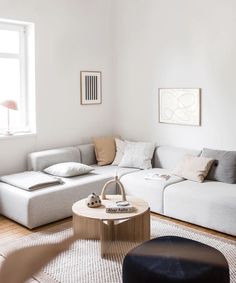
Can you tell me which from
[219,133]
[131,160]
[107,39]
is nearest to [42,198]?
[131,160]

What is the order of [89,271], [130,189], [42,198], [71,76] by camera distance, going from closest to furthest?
[89,271] → [42,198] → [130,189] → [71,76]

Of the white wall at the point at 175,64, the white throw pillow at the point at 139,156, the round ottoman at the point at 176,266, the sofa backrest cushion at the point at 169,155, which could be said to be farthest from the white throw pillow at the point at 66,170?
the round ottoman at the point at 176,266

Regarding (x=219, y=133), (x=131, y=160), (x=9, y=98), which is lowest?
(x=131, y=160)

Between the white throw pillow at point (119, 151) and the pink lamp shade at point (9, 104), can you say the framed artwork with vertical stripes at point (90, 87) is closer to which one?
the white throw pillow at point (119, 151)

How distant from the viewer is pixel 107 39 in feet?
17.7

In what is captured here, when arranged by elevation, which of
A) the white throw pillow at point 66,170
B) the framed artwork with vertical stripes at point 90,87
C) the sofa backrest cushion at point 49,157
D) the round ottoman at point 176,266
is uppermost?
the framed artwork with vertical stripes at point 90,87

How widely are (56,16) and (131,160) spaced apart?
85.9 inches

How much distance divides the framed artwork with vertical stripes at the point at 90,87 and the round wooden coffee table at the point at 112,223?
2.25 meters

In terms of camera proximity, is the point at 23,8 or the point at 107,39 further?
the point at 107,39

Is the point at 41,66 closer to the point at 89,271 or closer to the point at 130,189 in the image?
the point at 130,189

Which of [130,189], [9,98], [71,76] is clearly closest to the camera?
[130,189]

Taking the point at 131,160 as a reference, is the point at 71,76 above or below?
above

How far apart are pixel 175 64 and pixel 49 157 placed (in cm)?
205

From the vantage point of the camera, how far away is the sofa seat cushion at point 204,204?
3.42m
